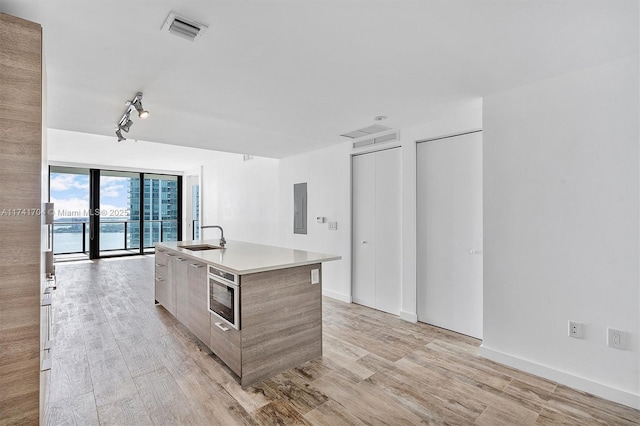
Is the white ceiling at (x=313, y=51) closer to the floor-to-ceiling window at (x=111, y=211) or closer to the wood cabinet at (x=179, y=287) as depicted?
the wood cabinet at (x=179, y=287)

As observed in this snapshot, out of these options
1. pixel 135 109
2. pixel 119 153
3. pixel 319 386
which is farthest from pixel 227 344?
pixel 119 153

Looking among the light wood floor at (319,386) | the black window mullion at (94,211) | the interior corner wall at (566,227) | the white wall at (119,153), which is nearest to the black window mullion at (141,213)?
the white wall at (119,153)

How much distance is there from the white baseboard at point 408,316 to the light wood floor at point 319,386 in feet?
0.83

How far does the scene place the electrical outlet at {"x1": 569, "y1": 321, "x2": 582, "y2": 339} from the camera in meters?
2.33

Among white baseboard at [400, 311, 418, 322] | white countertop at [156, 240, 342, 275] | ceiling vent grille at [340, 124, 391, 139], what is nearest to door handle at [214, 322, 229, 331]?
white countertop at [156, 240, 342, 275]

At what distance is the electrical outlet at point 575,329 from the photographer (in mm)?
2330

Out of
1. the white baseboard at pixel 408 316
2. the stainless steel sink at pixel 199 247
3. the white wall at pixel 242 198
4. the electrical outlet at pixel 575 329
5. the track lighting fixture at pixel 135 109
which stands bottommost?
the white baseboard at pixel 408 316

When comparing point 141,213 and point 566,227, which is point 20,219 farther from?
point 141,213

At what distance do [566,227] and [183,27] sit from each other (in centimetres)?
300

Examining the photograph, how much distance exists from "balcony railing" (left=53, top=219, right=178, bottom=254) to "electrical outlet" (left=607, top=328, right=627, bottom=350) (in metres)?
9.86

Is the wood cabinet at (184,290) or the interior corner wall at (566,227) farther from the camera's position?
the wood cabinet at (184,290)

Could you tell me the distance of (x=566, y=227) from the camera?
240 cm

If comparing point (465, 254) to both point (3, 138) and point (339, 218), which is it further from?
point (3, 138)

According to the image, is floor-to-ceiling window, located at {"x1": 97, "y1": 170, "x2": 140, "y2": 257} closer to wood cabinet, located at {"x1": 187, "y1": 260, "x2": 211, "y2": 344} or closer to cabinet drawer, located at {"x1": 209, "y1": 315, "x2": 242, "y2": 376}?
wood cabinet, located at {"x1": 187, "y1": 260, "x2": 211, "y2": 344}
